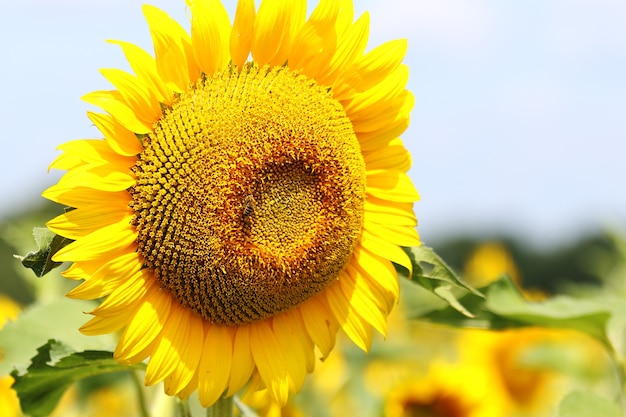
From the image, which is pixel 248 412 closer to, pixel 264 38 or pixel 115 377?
pixel 264 38

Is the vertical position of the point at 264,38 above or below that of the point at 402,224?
above

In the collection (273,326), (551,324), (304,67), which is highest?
(304,67)

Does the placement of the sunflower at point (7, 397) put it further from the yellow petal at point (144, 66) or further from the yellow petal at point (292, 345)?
the yellow petal at point (144, 66)

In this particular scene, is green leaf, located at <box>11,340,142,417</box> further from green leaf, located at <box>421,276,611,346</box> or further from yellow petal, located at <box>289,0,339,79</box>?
green leaf, located at <box>421,276,611,346</box>

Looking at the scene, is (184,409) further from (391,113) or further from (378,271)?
(391,113)

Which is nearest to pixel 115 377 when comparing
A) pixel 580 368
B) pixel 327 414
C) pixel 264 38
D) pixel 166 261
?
pixel 327 414

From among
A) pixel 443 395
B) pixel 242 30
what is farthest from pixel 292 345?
pixel 443 395

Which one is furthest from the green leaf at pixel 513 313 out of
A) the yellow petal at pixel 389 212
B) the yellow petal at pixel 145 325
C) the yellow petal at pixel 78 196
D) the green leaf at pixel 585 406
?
the yellow petal at pixel 78 196
